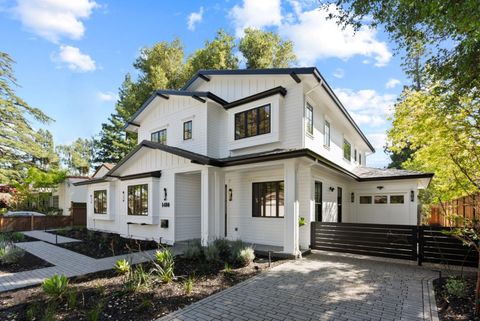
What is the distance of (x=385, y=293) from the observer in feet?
17.9

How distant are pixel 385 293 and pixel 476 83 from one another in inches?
208

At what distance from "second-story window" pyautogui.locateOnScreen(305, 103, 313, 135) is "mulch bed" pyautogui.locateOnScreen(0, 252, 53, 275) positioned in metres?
9.52

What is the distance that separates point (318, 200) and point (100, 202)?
12.8 metres

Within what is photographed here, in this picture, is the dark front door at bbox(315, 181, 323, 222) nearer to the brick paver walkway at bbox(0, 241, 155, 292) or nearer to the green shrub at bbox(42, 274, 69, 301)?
the brick paver walkway at bbox(0, 241, 155, 292)

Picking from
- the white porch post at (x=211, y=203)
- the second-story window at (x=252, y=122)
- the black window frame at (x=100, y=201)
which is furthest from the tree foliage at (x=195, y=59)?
the white porch post at (x=211, y=203)

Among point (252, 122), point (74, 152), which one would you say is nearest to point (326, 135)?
point (252, 122)

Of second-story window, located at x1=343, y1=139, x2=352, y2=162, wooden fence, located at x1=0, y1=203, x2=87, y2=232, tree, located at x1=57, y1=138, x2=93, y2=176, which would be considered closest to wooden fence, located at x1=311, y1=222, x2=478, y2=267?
second-story window, located at x1=343, y1=139, x2=352, y2=162

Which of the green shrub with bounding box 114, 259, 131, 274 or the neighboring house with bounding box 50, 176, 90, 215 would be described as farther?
the neighboring house with bounding box 50, 176, 90, 215

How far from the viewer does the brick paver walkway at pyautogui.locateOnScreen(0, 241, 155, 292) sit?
21.2ft

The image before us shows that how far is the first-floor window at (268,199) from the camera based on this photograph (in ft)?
33.4

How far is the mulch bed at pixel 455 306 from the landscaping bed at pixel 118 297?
3.83 metres

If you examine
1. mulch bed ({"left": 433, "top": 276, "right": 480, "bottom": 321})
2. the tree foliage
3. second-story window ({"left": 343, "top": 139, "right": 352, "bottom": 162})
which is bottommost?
mulch bed ({"left": 433, "top": 276, "right": 480, "bottom": 321})

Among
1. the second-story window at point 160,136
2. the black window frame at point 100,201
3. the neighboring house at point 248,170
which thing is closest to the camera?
the neighboring house at point 248,170

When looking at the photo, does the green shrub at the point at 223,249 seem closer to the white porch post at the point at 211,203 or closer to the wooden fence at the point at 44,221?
the white porch post at the point at 211,203
